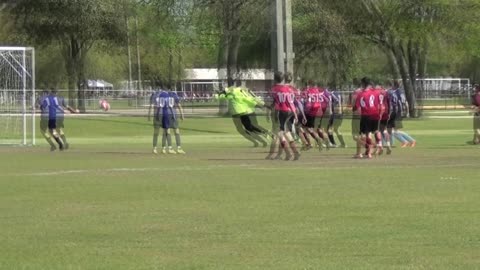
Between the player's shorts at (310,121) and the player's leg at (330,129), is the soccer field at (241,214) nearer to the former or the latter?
the player's shorts at (310,121)

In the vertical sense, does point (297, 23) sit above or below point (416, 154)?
above

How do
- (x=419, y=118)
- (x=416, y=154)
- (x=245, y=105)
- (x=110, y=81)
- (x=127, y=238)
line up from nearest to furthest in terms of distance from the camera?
(x=127, y=238), (x=416, y=154), (x=245, y=105), (x=419, y=118), (x=110, y=81)

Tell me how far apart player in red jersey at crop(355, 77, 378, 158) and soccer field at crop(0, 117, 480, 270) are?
0.79 m

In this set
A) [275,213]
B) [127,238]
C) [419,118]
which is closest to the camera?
[127,238]

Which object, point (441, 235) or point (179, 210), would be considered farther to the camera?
point (179, 210)

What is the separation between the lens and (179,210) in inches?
466

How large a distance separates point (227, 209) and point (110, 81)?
8949 centimetres

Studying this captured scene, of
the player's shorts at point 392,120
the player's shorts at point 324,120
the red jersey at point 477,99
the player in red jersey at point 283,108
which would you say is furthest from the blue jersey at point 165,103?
the red jersey at point 477,99

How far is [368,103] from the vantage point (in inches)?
837

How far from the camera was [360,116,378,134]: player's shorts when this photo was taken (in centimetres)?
2147

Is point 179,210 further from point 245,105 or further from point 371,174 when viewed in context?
point 245,105

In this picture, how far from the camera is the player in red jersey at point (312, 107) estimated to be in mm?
24547

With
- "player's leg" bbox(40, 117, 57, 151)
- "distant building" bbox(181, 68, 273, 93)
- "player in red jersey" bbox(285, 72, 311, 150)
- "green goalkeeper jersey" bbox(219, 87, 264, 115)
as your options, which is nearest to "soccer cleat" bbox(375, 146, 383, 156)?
"player in red jersey" bbox(285, 72, 311, 150)

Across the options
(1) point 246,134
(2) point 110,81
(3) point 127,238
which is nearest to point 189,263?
(3) point 127,238
